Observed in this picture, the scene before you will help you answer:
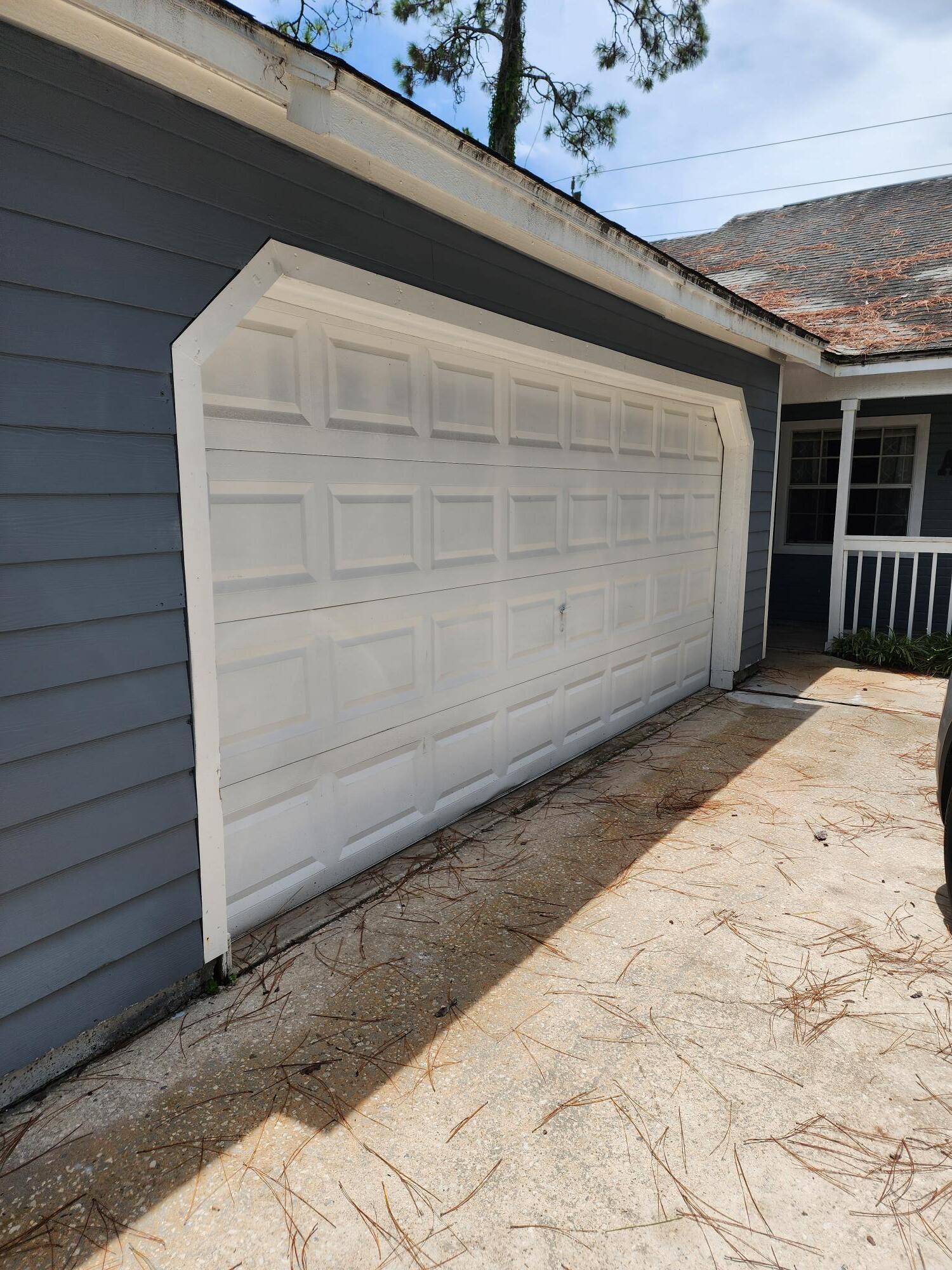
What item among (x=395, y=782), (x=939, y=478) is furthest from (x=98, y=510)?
(x=939, y=478)

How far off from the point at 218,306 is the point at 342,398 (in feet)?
2.36

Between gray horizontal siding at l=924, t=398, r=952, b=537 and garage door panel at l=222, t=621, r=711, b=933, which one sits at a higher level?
gray horizontal siding at l=924, t=398, r=952, b=537

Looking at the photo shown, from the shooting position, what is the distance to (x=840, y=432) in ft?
29.2

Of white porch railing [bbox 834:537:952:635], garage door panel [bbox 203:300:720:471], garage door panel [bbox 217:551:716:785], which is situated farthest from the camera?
white porch railing [bbox 834:537:952:635]

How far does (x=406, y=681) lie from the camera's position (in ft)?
11.1

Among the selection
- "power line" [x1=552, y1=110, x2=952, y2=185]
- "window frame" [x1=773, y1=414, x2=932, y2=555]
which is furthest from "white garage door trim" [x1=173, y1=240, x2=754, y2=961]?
"power line" [x1=552, y1=110, x2=952, y2=185]

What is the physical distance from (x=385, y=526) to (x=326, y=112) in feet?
4.60

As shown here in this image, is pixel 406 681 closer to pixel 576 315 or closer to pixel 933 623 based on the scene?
pixel 576 315

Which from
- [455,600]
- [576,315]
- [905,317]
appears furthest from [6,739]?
[905,317]

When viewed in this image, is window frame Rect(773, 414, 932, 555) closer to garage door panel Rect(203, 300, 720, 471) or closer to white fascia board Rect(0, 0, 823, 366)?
garage door panel Rect(203, 300, 720, 471)

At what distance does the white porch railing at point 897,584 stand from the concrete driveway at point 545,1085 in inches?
170

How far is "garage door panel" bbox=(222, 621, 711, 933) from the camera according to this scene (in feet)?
9.14

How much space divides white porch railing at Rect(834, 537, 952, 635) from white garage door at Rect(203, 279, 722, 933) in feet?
11.3

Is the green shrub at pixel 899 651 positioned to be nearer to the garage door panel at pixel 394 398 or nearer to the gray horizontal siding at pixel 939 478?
the gray horizontal siding at pixel 939 478
